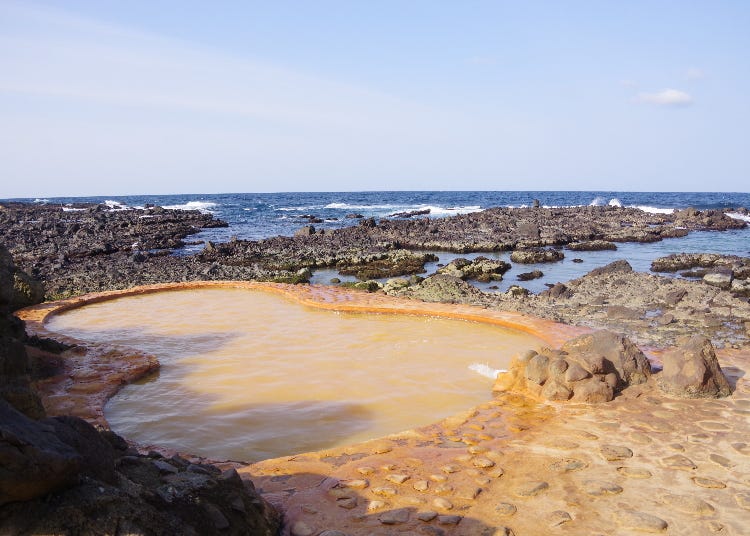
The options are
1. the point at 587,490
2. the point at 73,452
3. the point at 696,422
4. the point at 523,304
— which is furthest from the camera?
the point at 523,304

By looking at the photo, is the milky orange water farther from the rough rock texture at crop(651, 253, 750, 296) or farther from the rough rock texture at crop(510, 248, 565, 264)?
the rough rock texture at crop(510, 248, 565, 264)

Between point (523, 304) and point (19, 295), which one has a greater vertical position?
point (19, 295)

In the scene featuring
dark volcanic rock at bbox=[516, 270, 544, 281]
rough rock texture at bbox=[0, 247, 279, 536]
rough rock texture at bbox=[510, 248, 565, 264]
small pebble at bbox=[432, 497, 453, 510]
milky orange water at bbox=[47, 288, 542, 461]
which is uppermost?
rough rock texture at bbox=[0, 247, 279, 536]

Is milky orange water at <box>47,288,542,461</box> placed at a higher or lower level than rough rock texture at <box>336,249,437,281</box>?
lower

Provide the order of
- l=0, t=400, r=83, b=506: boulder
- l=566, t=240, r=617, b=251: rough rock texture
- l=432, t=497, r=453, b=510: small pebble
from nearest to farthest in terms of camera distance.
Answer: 1. l=0, t=400, r=83, b=506: boulder
2. l=432, t=497, r=453, b=510: small pebble
3. l=566, t=240, r=617, b=251: rough rock texture

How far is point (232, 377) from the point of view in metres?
7.30

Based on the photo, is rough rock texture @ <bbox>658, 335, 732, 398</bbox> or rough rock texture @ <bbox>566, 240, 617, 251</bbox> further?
rough rock texture @ <bbox>566, 240, 617, 251</bbox>

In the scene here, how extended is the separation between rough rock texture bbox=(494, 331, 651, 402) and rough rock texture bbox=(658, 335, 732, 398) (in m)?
0.28

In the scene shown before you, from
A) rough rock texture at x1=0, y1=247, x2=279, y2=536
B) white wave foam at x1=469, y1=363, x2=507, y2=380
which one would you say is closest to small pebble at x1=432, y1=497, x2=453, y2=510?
rough rock texture at x1=0, y1=247, x2=279, y2=536

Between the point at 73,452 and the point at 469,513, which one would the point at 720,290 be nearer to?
the point at 469,513

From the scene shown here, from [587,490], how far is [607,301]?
857cm

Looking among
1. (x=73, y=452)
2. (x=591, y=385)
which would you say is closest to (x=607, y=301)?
(x=591, y=385)

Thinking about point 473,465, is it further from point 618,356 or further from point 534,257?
point 534,257

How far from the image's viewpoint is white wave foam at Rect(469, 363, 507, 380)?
284 inches
